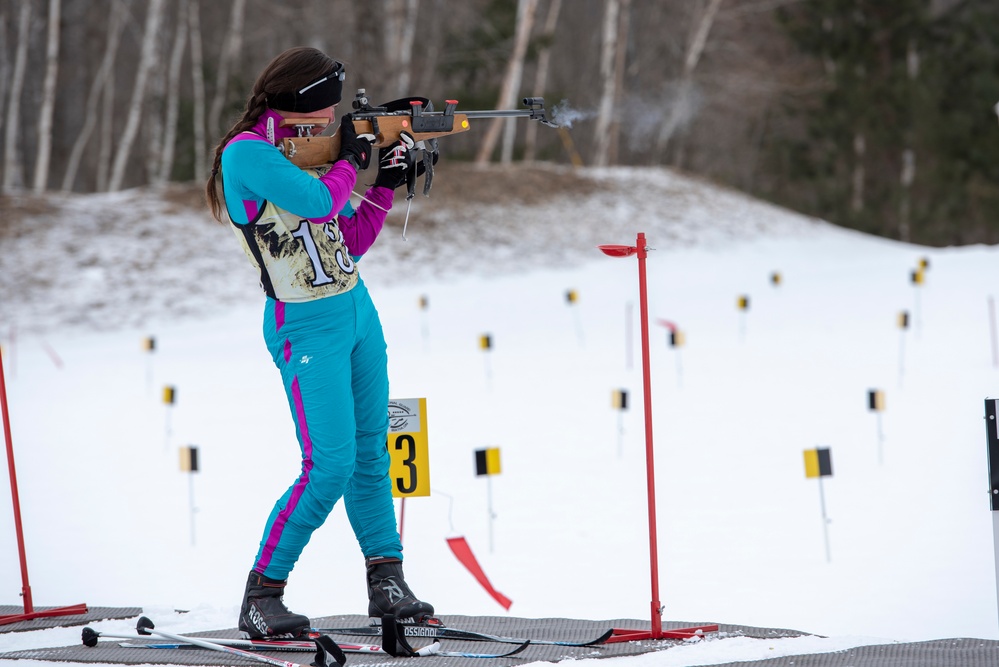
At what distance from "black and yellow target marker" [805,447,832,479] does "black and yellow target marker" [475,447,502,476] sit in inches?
50.6

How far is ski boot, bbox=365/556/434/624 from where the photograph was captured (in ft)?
10.0

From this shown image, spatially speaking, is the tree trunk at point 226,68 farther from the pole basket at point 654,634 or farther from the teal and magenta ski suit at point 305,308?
the pole basket at point 654,634

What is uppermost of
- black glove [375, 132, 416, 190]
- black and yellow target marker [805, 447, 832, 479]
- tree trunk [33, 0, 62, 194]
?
tree trunk [33, 0, 62, 194]

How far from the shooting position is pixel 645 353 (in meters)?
2.98

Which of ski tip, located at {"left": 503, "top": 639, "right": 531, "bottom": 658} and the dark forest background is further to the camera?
the dark forest background

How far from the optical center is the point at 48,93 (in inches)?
661

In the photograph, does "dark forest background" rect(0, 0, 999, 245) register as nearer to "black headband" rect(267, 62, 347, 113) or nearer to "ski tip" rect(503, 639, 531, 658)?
"black headband" rect(267, 62, 347, 113)

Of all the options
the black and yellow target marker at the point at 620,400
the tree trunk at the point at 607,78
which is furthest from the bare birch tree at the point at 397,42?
the black and yellow target marker at the point at 620,400

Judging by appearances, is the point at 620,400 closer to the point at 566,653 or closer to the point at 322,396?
the point at 566,653

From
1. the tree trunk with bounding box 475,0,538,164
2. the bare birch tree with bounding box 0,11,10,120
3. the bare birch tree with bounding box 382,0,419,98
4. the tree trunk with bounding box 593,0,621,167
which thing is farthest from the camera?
the tree trunk with bounding box 593,0,621,167

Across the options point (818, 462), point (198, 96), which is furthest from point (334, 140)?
point (198, 96)

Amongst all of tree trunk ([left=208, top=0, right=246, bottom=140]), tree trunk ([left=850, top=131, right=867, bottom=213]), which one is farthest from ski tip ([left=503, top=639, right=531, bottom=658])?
Answer: tree trunk ([left=850, top=131, right=867, bottom=213])

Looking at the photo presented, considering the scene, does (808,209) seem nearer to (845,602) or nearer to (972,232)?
(972,232)

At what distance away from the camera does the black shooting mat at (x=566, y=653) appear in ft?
8.89
